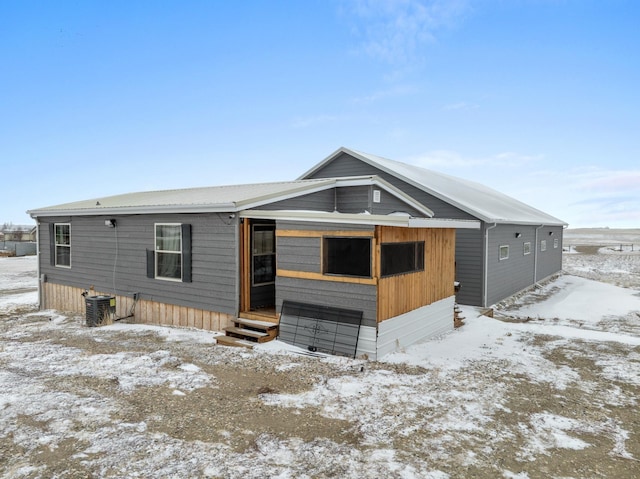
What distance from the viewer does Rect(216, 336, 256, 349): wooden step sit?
783 centimetres

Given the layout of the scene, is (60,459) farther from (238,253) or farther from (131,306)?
(131,306)

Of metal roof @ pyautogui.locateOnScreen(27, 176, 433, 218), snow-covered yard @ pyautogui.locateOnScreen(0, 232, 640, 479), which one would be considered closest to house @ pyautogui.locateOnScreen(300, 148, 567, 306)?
metal roof @ pyautogui.locateOnScreen(27, 176, 433, 218)

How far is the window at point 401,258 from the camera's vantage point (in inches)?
285

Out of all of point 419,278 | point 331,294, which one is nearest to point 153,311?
point 331,294

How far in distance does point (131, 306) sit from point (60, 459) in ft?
24.7

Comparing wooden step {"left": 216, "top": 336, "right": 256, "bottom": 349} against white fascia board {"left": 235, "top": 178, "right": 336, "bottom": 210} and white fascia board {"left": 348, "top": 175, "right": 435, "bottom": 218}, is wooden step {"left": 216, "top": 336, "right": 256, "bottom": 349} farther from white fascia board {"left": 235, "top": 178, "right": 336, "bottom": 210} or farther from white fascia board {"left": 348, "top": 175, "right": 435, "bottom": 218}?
white fascia board {"left": 348, "top": 175, "right": 435, "bottom": 218}

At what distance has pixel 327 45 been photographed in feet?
63.9

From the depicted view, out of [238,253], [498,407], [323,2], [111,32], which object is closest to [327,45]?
[323,2]

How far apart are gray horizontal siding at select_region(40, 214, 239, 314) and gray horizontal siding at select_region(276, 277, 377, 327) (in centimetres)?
129

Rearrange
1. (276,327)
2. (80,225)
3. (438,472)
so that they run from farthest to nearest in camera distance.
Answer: (80,225) → (276,327) → (438,472)

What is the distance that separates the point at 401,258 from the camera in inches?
304

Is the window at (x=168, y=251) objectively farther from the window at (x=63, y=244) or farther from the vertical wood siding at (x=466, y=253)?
the vertical wood siding at (x=466, y=253)

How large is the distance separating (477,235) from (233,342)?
8740mm

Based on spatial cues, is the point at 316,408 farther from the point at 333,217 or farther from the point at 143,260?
the point at 143,260
